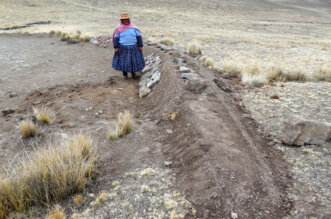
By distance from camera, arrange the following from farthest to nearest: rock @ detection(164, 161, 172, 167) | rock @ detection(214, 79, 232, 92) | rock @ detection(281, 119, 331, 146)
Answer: rock @ detection(214, 79, 232, 92), rock @ detection(281, 119, 331, 146), rock @ detection(164, 161, 172, 167)

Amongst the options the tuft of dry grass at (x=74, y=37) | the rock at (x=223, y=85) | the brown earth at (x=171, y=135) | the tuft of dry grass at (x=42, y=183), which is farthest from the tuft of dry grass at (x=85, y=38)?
the tuft of dry grass at (x=42, y=183)

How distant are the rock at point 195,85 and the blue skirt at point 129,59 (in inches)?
103

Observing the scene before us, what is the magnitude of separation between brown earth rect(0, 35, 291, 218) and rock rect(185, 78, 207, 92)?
4.9 inches

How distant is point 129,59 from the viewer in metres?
7.41

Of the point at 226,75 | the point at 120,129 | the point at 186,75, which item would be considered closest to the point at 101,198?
the point at 120,129

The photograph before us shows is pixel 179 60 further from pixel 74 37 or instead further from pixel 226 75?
pixel 74 37

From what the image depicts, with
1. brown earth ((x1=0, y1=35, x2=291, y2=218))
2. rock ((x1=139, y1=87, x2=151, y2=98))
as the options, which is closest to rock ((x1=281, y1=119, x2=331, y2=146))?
brown earth ((x1=0, y1=35, x2=291, y2=218))

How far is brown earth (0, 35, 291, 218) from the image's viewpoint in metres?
2.78

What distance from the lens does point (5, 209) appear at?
2576mm

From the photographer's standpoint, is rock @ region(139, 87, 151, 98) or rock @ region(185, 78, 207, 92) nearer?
rock @ region(185, 78, 207, 92)

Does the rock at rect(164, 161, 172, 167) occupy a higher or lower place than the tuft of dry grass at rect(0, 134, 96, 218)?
lower

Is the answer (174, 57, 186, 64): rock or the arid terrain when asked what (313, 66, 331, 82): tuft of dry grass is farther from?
(174, 57, 186, 64): rock

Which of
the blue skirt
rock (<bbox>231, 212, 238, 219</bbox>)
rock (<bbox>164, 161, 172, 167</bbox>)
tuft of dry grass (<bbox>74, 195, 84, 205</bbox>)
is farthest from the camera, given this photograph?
the blue skirt

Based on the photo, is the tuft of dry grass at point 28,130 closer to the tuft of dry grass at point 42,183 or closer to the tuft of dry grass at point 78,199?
the tuft of dry grass at point 42,183
